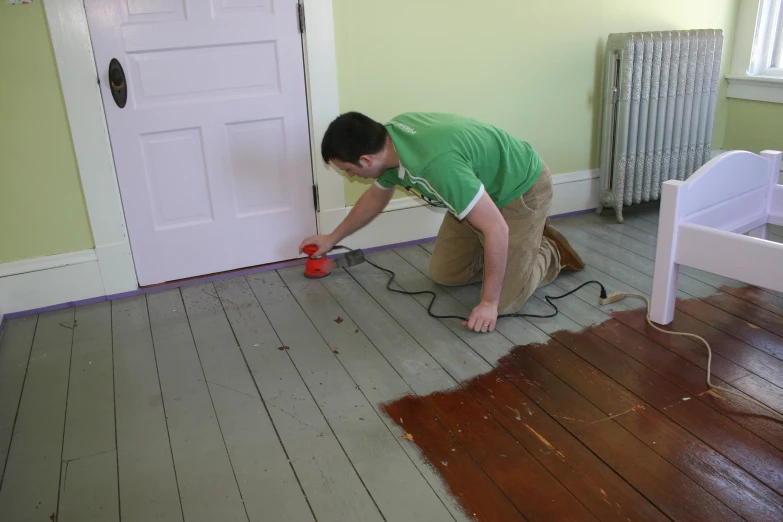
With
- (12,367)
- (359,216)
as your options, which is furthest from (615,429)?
(12,367)

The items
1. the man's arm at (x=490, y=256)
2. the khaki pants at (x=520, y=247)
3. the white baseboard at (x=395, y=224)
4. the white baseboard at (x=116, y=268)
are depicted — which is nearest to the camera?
the man's arm at (x=490, y=256)

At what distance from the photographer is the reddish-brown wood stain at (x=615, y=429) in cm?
157

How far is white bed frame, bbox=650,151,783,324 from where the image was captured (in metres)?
2.04

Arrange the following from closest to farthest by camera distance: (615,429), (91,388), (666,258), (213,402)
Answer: (615,429), (213,402), (91,388), (666,258)

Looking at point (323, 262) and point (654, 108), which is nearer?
point (323, 262)

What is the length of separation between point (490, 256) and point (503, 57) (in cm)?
141

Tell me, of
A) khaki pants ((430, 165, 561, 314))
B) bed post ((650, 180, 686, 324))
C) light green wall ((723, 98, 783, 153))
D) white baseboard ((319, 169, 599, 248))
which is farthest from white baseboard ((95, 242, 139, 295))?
light green wall ((723, 98, 783, 153))

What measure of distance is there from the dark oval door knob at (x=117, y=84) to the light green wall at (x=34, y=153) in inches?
7.6

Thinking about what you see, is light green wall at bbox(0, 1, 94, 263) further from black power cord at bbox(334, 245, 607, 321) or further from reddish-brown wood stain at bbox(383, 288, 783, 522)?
reddish-brown wood stain at bbox(383, 288, 783, 522)

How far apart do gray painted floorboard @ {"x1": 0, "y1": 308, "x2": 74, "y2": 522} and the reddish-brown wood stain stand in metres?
0.97

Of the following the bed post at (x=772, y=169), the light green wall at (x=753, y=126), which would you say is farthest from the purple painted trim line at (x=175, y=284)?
the light green wall at (x=753, y=126)

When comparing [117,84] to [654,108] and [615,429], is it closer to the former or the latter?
[615,429]

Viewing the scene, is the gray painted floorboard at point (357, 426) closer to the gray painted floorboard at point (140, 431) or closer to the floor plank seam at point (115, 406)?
the gray painted floorboard at point (140, 431)

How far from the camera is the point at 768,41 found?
3.65 m
